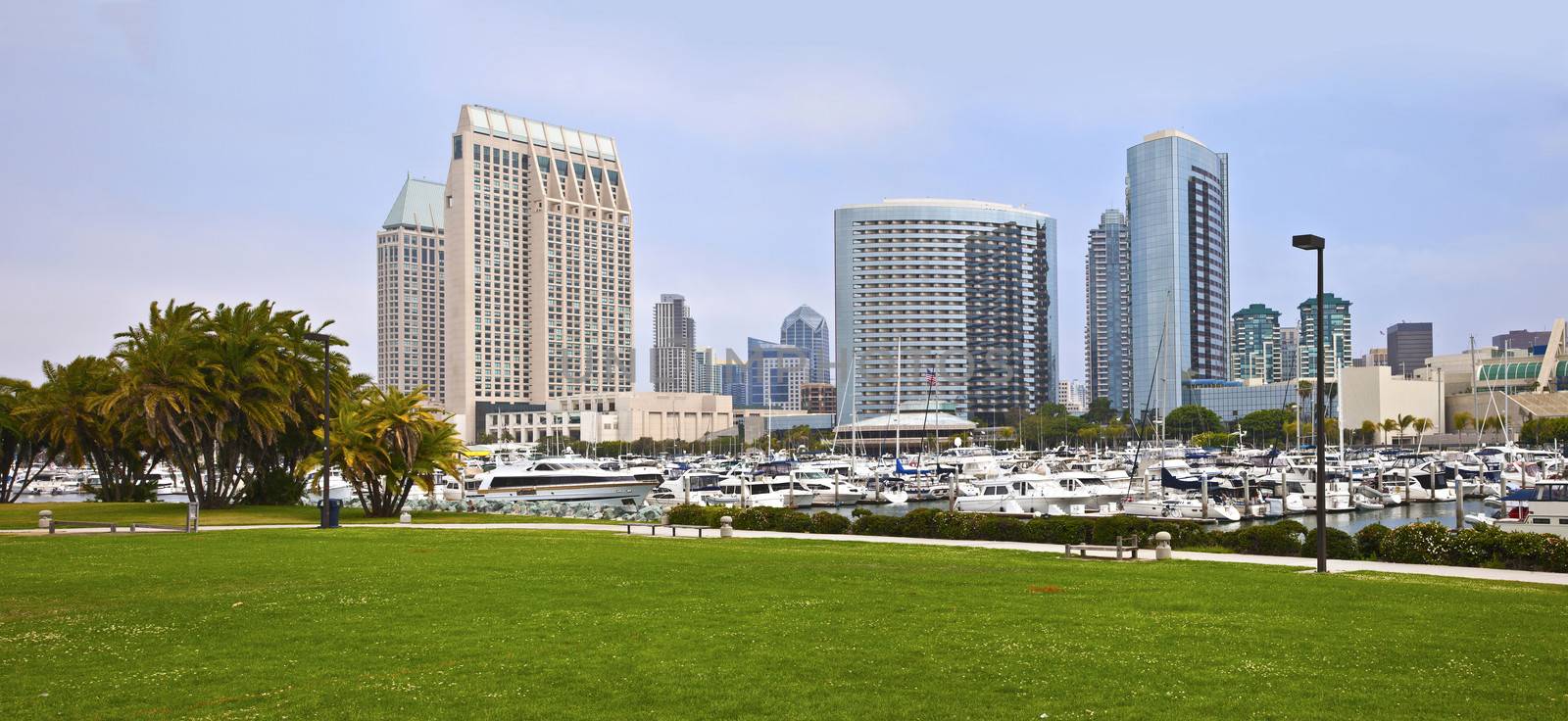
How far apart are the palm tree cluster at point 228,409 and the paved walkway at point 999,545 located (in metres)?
5.88

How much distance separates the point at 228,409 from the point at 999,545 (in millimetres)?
35098

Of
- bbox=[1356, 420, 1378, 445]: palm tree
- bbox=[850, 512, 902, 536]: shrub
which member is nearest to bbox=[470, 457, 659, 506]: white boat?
bbox=[850, 512, 902, 536]: shrub

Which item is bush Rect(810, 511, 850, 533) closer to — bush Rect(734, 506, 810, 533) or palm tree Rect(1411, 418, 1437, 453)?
bush Rect(734, 506, 810, 533)

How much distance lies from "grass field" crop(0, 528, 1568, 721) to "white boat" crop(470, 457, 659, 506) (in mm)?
54737

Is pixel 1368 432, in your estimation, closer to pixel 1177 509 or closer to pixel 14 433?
pixel 1177 509

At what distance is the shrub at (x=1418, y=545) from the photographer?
1072 inches

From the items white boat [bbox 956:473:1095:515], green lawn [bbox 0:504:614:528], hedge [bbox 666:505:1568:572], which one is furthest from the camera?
white boat [bbox 956:473:1095:515]

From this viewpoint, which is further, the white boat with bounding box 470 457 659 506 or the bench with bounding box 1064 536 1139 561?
the white boat with bounding box 470 457 659 506

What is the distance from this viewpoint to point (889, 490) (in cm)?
8844

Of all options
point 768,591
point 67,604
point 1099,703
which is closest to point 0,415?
point 67,604

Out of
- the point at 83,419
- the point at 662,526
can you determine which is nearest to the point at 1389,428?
the point at 662,526

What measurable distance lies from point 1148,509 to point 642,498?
1428 inches

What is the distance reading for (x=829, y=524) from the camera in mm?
39781

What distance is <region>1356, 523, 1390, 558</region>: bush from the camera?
28406 mm
